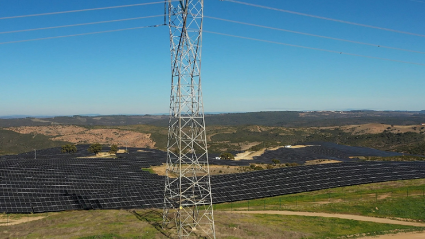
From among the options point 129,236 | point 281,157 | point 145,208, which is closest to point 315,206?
point 145,208

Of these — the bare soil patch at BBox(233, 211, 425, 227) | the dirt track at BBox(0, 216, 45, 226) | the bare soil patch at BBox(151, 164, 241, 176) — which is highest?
the dirt track at BBox(0, 216, 45, 226)

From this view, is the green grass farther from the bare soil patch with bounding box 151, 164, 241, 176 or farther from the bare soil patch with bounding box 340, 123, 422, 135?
the bare soil patch with bounding box 340, 123, 422, 135

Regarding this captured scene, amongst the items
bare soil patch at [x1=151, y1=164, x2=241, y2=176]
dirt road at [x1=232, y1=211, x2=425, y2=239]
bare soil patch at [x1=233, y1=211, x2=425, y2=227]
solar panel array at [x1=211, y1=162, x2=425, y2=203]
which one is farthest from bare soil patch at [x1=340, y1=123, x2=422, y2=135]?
dirt road at [x1=232, y1=211, x2=425, y2=239]

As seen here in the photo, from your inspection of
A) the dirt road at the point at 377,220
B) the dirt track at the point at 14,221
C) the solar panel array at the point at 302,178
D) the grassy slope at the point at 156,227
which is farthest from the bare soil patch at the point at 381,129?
the dirt track at the point at 14,221

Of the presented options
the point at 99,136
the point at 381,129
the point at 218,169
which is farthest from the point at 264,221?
the point at 381,129

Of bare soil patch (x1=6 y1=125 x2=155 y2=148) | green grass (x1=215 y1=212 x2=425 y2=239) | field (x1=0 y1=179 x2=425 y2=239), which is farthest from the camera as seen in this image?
bare soil patch (x1=6 y1=125 x2=155 y2=148)

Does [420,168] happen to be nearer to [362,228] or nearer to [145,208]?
[362,228]
